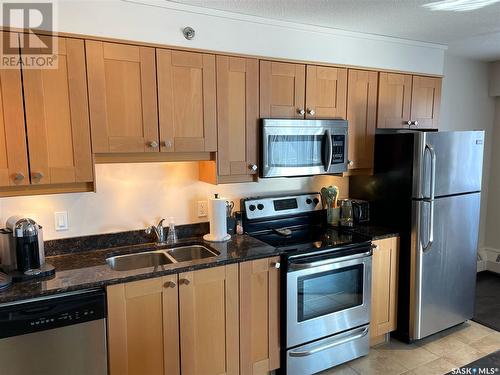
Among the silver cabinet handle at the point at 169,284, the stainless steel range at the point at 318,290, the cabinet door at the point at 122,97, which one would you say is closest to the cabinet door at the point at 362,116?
the stainless steel range at the point at 318,290

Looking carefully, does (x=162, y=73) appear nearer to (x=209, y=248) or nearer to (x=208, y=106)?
(x=208, y=106)

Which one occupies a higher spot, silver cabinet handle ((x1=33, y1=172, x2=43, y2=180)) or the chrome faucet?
silver cabinet handle ((x1=33, y1=172, x2=43, y2=180))

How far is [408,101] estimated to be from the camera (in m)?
3.10

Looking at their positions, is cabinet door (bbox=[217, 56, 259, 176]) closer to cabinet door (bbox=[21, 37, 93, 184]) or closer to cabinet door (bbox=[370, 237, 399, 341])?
cabinet door (bbox=[21, 37, 93, 184])

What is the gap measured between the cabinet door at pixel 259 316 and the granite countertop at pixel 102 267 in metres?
0.10

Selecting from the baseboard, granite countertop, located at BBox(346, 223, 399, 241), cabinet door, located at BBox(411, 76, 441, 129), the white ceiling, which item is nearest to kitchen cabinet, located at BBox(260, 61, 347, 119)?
the white ceiling

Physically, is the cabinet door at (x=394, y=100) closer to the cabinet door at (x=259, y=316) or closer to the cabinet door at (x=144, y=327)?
the cabinet door at (x=259, y=316)

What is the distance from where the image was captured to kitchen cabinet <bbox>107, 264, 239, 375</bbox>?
1.92m

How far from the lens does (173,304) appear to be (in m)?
2.03

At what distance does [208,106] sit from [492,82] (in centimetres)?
343

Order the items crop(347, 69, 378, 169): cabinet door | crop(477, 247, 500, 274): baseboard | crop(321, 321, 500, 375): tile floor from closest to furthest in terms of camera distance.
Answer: crop(321, 321, 500, 375): tile floor
crop(347, 69, 378, 169): cabinet door
crop(477, 247, 500, 274): baseboard

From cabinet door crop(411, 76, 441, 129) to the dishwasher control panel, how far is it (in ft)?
9.09

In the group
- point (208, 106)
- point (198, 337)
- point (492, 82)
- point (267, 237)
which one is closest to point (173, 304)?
point (198, 337)

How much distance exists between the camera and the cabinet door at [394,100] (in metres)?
2.97
